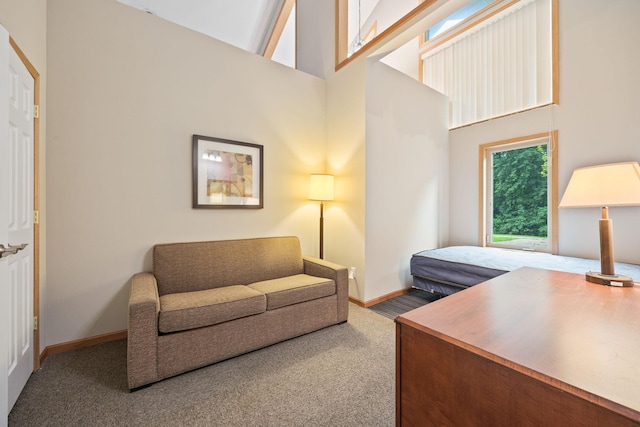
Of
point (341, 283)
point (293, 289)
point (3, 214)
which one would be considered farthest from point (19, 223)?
point (341, 283)

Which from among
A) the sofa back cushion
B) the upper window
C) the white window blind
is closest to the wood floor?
the sofa back cushion

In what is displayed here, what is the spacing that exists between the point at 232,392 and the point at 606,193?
235 centimetres

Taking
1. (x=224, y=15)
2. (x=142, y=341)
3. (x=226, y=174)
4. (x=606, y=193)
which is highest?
(x=224, y=15)

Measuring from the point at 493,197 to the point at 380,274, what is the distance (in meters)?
2.17

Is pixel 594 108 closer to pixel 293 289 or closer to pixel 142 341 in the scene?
pixel 293 289

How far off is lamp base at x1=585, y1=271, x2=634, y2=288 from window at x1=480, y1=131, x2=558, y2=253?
7.54 feet

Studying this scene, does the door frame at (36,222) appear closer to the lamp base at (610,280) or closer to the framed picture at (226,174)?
the framed picture at (226,174)

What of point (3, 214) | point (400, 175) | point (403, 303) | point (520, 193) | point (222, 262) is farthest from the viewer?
point (520, 193)

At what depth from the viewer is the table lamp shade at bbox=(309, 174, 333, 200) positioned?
3.18 metres

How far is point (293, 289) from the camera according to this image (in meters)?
2.34

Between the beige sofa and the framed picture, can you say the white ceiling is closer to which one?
the framed picture

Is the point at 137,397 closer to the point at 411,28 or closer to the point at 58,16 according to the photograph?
the point at 58,16

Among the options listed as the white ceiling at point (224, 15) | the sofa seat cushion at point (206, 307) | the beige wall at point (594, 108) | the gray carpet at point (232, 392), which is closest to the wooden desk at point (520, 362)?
the gray carpet at point (232, 392)

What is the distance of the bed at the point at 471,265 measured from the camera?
2.61m
